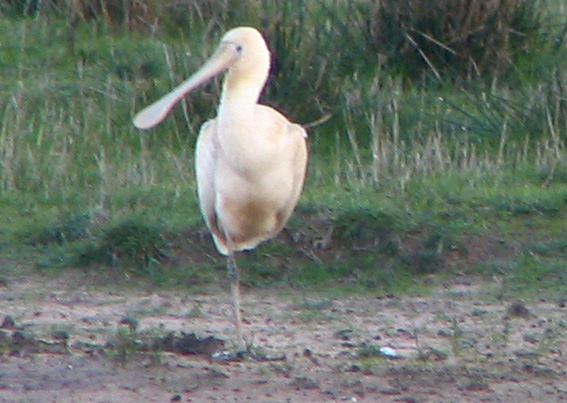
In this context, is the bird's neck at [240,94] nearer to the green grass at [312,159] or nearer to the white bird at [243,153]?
the white bird at [243,153]

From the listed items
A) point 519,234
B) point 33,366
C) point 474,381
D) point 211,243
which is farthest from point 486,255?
point 33,366

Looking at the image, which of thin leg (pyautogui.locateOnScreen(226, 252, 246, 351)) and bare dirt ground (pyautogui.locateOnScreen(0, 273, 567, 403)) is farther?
thin leg (pyautogui.locateOnScreen(226, 252, 246, 351))

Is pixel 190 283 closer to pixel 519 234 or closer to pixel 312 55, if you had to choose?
pixel 519 234

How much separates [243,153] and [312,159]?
3.44 m

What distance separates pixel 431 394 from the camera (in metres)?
5.36

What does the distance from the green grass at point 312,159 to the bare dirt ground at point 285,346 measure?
30cm

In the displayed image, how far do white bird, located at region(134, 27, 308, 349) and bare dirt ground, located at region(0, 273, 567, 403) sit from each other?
35cm

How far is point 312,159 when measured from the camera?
9.52m

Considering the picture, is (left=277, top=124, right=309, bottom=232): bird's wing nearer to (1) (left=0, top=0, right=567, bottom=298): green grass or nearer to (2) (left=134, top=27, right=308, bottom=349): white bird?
(2) (left=134, top=27, right=308, bottom=349): white bird

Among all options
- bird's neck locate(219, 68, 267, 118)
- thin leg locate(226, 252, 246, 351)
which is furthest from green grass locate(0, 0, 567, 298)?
bird's neck locate(219, 68, 267, 118)

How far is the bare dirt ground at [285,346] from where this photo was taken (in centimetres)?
538

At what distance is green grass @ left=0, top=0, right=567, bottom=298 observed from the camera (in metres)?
7.54

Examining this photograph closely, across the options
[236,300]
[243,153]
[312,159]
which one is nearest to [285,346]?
[236,300]

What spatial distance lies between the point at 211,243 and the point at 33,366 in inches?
86.2
